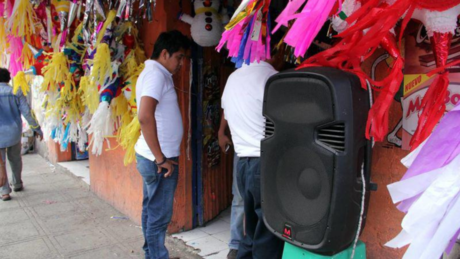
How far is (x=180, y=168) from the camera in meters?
3.20

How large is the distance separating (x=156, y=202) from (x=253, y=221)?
2.40 ft

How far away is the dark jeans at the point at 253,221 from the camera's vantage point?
1.95 meters

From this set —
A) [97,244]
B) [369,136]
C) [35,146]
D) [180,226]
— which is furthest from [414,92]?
[35,146]

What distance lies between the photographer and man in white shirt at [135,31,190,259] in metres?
2.35

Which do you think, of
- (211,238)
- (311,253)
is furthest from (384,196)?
(211,238)

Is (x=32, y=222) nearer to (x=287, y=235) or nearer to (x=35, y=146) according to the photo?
(x=287, y=235)

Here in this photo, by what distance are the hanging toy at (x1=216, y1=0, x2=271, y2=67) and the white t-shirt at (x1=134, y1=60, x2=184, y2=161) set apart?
26.9 inches

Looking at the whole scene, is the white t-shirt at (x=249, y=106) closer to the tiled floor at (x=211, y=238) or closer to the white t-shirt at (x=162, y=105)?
the white t-shirt at (x=162, y=105)

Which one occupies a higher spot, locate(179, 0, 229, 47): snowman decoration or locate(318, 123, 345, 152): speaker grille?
locate(179, 0, 229, 47): snowman decoration

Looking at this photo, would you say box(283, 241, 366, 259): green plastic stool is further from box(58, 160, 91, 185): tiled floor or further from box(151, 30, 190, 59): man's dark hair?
box(58, 160, 91, 185): tiled floor

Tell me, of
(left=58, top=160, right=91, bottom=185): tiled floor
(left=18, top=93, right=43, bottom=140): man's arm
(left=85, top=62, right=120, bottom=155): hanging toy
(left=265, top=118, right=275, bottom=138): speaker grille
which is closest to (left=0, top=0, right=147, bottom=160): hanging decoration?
(left=85, top=62, right=120, bottom=155): hanging toy

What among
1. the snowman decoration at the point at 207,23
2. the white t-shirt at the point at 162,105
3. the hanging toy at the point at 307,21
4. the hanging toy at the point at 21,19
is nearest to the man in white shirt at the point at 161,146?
the white t-shirt at the point at 162,105

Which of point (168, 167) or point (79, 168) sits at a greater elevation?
point (168, 167)

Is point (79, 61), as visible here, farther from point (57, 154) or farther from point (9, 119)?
point (57, 154)
